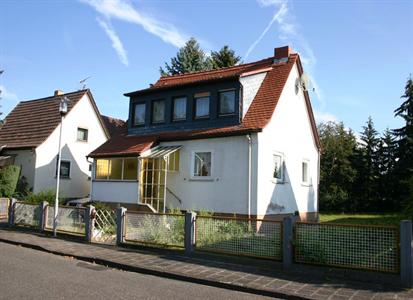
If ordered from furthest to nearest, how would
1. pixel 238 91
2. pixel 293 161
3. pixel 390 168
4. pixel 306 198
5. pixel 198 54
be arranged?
pixel 198 54
pixel 390 168
pixel 306 198
pixel 293 161
pixel 238 91

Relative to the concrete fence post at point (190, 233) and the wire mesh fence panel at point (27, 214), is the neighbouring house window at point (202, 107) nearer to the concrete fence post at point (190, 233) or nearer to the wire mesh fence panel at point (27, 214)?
the wire mesh fence panel at point (27, 214)

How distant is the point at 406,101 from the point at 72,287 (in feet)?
132

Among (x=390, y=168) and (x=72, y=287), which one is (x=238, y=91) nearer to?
(x=72, y=287)

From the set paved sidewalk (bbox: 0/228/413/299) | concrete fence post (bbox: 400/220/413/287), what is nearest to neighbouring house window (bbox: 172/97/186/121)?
paved sidewalk (bbox: 0/228/413/299)

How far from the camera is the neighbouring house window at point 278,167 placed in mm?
19703

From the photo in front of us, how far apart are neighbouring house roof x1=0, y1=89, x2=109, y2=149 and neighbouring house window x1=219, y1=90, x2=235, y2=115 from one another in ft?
46.6

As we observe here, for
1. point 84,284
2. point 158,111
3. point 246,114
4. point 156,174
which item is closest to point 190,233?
point 84,284

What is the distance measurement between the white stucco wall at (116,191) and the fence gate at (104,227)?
4968 mm

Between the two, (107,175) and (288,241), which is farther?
(107,175)

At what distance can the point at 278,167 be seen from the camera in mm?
20047

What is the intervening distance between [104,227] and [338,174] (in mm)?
28364

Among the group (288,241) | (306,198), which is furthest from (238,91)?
(288,241)

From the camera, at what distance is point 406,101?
4166 centimetres

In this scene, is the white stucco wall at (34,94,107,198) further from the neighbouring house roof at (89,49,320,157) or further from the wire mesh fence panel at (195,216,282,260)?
the wire mesh fence panel at (195,216,282,260)
